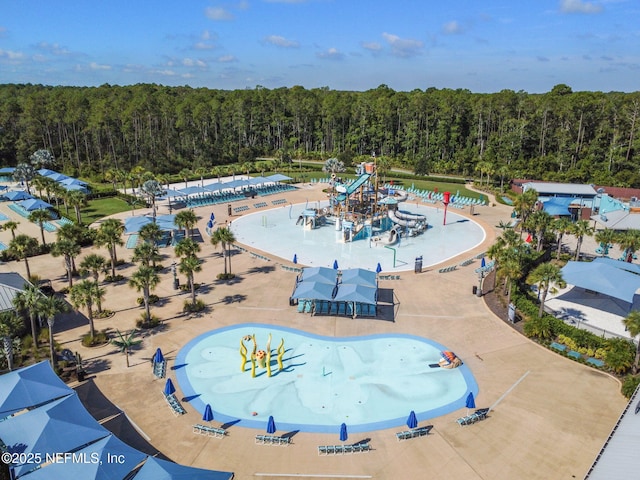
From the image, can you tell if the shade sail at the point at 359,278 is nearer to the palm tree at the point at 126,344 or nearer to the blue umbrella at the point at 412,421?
the blue umbrella at the point at 412,421

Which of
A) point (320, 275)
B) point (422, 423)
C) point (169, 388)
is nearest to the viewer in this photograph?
point (422, 423)

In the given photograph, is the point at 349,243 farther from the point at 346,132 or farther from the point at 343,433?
the point at 346,132

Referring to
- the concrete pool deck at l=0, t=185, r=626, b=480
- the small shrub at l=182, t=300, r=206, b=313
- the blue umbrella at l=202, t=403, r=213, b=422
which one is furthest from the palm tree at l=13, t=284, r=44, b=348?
the blue umbrella at l=202, t=403, r=213, b=422

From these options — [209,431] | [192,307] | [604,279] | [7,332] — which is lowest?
[209,431]

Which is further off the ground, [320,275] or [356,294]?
[320,275]

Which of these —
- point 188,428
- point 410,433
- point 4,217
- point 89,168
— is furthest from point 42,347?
point 89,168

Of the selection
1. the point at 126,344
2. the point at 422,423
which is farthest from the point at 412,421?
the point at 126,344
